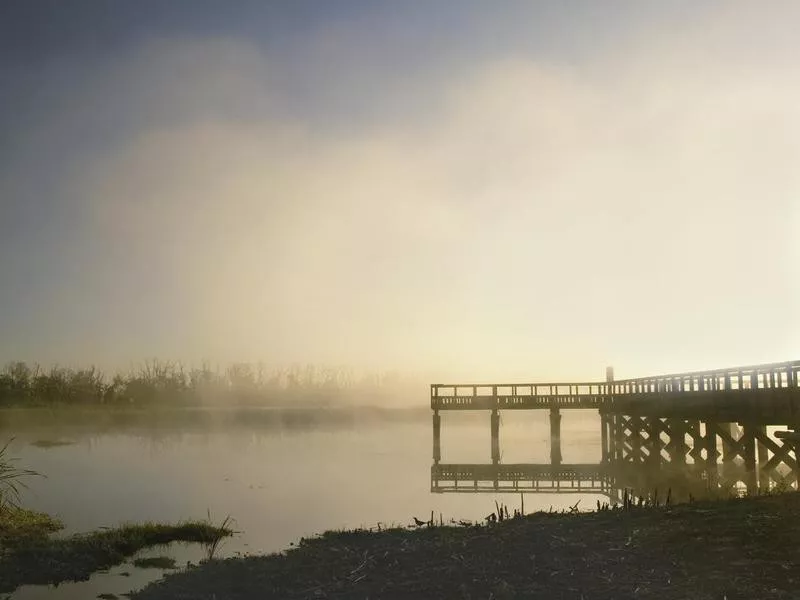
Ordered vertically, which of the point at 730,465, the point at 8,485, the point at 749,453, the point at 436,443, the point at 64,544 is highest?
the point at 749,453

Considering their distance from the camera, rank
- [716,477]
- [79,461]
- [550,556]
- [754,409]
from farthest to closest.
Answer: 1. [79,461]
2. [716,477]
3. [754,409]
4. [550,556]

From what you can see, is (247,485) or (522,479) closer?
(247,485)

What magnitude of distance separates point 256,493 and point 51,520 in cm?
929

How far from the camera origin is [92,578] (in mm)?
14906

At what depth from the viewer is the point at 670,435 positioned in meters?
32.7

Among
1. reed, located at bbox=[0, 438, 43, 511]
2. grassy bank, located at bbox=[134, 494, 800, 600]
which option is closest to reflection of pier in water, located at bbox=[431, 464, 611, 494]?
reed, located at bbox=[0, 438, 43, 511]

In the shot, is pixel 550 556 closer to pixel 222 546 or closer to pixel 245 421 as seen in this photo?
pixel 222 546

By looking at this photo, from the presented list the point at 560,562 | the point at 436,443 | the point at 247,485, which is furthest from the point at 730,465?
the point at 436,443

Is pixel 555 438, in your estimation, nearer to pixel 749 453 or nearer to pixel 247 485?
pixel 247 485

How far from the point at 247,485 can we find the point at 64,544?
50.2ft

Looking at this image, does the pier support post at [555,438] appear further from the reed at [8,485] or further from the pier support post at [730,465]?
the reed at [8,485]

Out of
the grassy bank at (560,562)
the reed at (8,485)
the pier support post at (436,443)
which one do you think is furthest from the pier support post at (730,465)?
the reed at (8,485)

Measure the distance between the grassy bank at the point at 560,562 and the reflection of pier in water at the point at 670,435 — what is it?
3.79 metres

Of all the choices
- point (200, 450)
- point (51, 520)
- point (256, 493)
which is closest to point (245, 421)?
point (200, 450)
